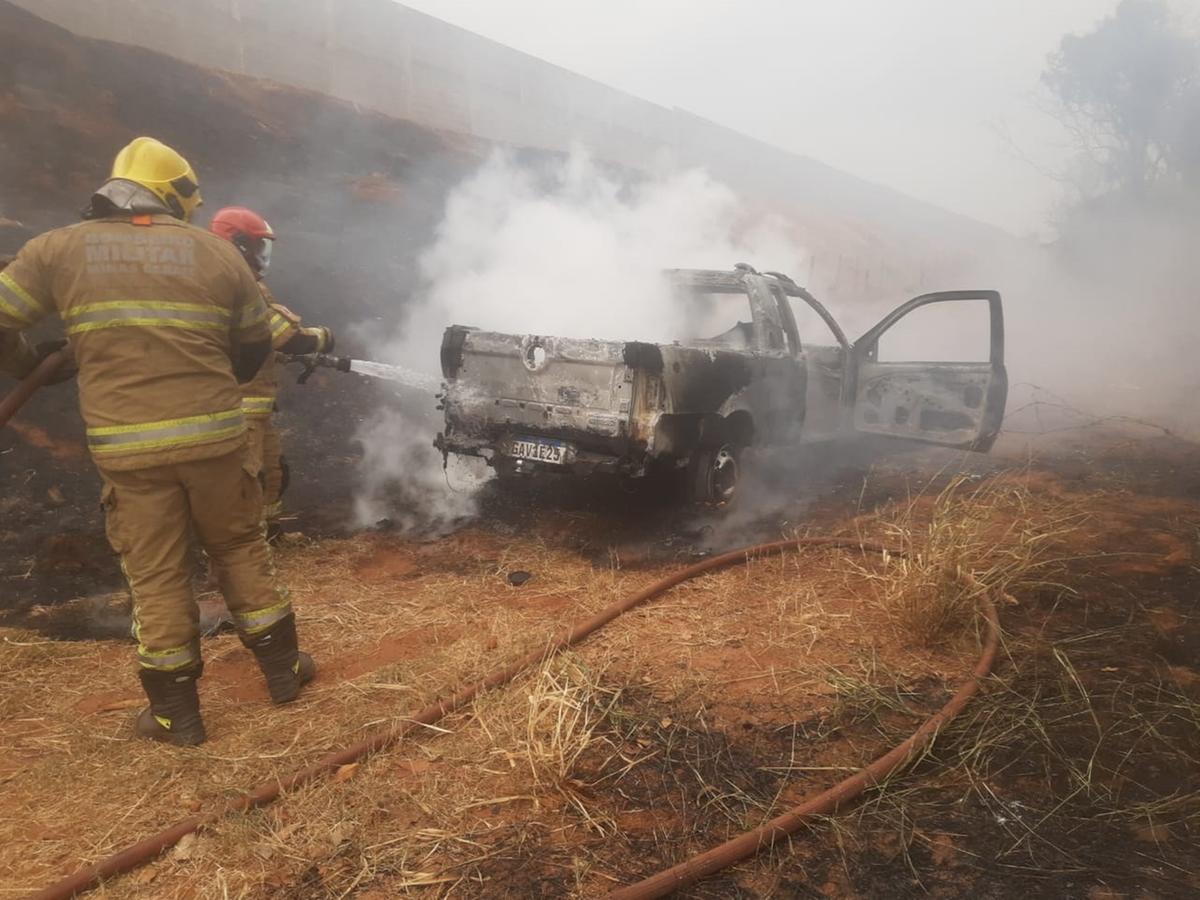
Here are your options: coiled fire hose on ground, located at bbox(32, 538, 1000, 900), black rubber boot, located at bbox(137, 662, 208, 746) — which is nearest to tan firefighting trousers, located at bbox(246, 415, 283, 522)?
black rubber boot, located at bbox(137, 662, 208, 746)

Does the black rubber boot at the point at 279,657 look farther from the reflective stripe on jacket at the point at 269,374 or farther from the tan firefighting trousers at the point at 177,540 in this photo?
the reflective stripe on jacket at the point at 269,374

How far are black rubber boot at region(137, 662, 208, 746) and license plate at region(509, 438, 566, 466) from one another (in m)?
2.48

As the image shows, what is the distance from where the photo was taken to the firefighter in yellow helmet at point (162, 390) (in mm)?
2588

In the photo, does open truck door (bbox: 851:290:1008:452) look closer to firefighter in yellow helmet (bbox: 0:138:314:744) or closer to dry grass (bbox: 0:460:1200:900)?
dry grass (bbox: 0:460:1200:900)

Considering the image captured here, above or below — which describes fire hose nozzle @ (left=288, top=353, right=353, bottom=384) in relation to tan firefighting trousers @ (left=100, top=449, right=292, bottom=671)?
above

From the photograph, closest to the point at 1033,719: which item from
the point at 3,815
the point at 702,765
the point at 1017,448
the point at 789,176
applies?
the point at 702,765

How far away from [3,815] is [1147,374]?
1981 cm

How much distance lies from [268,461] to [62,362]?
185 centimetres

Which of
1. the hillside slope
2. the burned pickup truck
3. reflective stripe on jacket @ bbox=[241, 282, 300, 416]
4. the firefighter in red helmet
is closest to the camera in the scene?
reflective stripe on jacket @ bbox=[241, 282, 300, 416]

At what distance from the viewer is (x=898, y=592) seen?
337 cm

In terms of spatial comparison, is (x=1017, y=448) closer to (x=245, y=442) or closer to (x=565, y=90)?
(x=245, y=442)

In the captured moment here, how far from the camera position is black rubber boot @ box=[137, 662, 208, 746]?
8.98 ft

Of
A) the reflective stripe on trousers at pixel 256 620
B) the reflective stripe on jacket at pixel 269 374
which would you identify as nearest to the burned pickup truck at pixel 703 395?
the reflective stripe on jacket at pixel 269 374

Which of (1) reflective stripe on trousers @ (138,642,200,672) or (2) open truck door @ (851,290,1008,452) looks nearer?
(1) reflective stripe on trousers @ (138,642,200,672)
